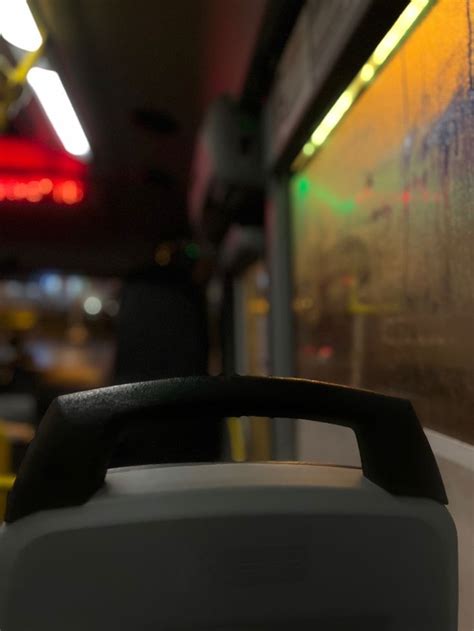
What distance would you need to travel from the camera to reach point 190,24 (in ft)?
5.70

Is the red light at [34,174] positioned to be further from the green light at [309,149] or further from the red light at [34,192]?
the green light at [309,149]

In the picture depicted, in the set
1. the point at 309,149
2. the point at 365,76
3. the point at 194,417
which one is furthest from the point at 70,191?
the point at 194,417

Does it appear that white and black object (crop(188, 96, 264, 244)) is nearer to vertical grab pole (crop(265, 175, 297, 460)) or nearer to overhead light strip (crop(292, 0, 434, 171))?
vertical grab pole (crop(265, 175, 297, 460))

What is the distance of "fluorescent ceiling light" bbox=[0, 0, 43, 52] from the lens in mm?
1657

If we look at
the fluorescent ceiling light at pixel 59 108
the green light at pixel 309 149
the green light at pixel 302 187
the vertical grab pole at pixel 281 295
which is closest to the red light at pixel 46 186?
the fluorescent ceiling light at pixel 59 108

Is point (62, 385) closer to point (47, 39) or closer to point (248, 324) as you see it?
point (248, 324)

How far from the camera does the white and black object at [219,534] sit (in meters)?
0.43

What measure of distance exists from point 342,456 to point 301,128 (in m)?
0.77

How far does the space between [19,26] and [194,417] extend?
5.73 ft

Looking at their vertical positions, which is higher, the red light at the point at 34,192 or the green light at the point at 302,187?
the red light at the point at 34,192

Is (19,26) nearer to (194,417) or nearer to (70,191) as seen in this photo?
(70,191)

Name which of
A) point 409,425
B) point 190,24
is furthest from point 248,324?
point 409,425

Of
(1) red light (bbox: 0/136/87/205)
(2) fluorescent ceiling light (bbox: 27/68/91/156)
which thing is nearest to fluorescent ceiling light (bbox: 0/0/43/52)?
(2) fluorescent ceiling light (bbox: 27/68/91/156)

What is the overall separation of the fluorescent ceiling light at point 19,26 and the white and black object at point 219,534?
1.61 metres
